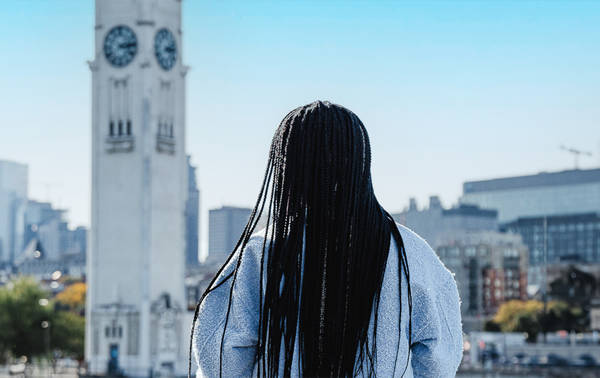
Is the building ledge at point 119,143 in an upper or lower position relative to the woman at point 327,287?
upper

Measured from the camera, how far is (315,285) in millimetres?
3828

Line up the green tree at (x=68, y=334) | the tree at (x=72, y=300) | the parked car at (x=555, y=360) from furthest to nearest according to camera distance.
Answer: the tree at (x=72, y=300)
the green tree at (x=68, y=334)
the parked car at (x=555, y=360)

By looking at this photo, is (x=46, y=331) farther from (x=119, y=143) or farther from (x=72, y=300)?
(x=72, y=300)

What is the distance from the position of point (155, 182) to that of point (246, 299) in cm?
8158

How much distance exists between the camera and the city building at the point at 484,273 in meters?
Answer: 139

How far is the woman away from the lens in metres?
3.82

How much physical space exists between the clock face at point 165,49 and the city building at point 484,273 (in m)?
56.2

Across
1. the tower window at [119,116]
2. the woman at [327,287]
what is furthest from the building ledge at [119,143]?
the woman at [327,287]

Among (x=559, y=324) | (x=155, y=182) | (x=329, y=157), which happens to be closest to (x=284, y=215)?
(x=329, y=157)

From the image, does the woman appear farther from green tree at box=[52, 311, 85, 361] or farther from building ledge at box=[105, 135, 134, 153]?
green tree at box=[52, 311, 85, 361]

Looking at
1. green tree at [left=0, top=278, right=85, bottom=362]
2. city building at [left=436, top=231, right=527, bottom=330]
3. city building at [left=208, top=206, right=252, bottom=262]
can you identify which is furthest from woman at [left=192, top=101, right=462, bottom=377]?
city building at [left=208, top=206, right=252, bottom=262]

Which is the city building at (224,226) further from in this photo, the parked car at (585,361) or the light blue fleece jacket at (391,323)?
the light blue fleece jacket at (391,323)

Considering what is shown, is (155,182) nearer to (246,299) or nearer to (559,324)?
(559,324)

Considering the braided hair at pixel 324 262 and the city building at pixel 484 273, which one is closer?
the braided hair at pixel 324 262
